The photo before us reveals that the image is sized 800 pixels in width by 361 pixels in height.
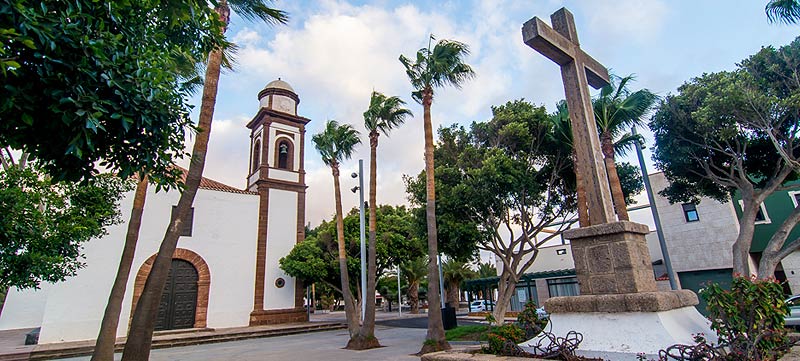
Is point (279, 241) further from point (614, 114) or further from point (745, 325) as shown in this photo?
point (745, 325)

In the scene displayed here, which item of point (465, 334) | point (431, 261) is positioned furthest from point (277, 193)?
point (431, 261)

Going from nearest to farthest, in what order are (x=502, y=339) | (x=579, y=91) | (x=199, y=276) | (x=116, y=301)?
(x=502, y=339), (x=579, y=91), (x=116, y=301), (x=199, y=276)

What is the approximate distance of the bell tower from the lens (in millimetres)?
21062

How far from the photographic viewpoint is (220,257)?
66.3ft

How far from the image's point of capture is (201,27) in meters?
5.25

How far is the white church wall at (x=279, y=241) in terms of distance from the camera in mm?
21125

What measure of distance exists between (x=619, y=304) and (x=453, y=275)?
28.5 m

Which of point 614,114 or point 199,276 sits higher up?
point 614,114

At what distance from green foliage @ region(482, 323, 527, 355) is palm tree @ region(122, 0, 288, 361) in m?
4.75

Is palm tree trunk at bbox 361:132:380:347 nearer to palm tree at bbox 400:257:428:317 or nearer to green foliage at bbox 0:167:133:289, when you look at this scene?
green foliage at bbox 0:167:133:289

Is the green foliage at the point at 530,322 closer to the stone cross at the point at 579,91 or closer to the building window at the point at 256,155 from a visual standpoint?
the stone cross at the point at 579,91

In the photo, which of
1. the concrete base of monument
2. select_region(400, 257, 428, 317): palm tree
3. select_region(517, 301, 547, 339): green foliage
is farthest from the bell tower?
the concrete base of monument

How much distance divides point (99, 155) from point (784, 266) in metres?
23.2

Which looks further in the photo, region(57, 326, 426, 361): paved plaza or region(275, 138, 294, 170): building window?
region(275, 138, 294, 170): building window
